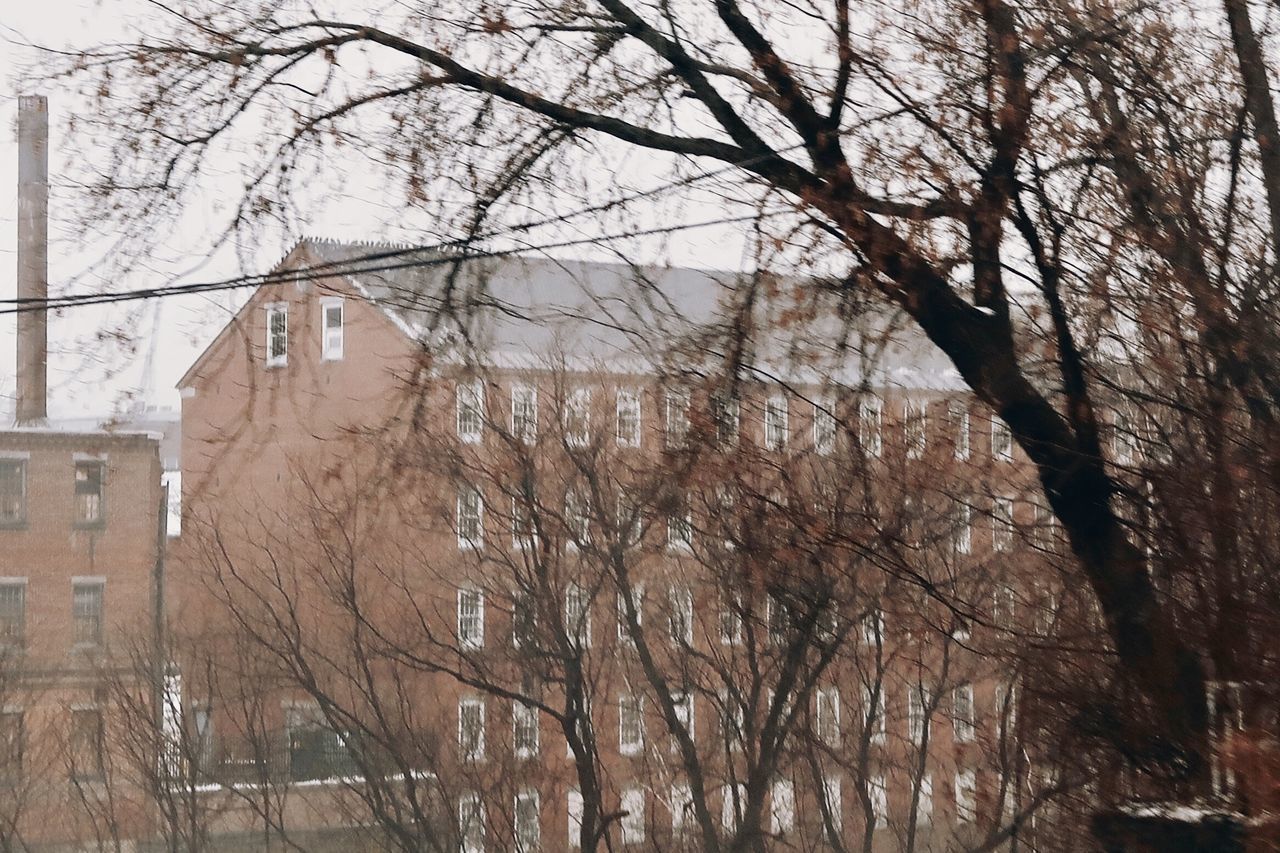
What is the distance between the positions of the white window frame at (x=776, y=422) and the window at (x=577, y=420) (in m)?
12.2

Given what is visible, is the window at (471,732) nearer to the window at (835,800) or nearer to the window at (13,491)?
the window at (835,800)

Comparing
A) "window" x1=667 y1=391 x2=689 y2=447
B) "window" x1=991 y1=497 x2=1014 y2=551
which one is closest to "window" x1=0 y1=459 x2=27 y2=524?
"window" x1=667 y1=391 x2=689 y2=447

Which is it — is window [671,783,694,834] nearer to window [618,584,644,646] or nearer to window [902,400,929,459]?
window [618,584,644,646]

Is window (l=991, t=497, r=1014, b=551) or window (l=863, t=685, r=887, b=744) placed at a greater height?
window (l=991, t=497, r=1014, b=551)

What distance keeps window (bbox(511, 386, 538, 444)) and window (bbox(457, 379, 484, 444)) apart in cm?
53

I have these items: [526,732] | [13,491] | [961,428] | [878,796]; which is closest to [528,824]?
[526,732]

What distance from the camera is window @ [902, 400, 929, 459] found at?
8.30 meters

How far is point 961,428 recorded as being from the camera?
8133 millimetres

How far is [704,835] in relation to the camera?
20.5m

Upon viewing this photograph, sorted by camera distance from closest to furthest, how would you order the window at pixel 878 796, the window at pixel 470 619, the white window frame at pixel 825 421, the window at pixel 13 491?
the white window frame at pixel 825 421 < the window at pixel 878 796 < the window at pixel 470 619 < the window at pixel 13 491

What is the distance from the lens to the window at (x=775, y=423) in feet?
31.5

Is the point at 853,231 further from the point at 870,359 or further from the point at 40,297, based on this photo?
the point at 40,297

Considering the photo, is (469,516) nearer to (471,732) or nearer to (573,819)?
(471,732)

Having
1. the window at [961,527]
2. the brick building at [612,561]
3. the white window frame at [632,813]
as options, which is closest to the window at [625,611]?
the brick building at [612,561]
